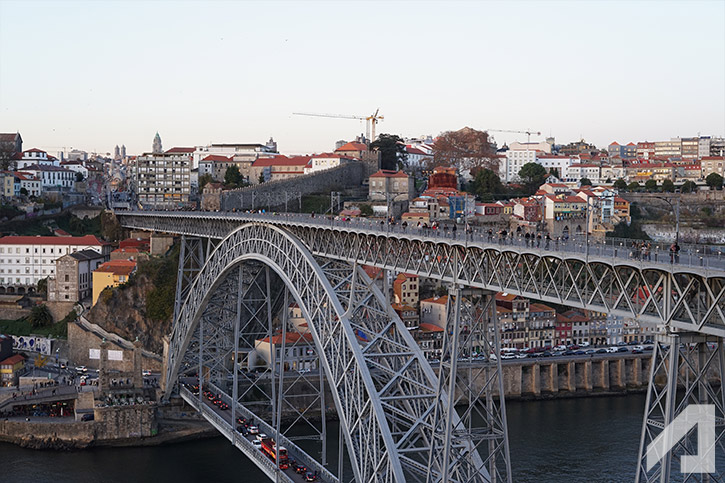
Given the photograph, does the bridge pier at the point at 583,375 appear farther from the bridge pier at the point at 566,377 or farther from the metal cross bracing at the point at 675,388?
the metal cross bracing at the point at 675,388

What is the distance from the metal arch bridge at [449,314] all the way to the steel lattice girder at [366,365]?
0.14 feet

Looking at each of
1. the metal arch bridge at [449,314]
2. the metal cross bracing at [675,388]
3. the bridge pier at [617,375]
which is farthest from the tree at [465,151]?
the metal cross bracing at [675,388]

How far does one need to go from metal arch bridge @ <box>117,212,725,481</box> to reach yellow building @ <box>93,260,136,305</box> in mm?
26475

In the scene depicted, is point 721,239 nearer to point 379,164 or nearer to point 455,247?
point 379,164

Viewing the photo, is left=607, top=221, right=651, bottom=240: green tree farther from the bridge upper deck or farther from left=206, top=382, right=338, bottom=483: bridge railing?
the bridge upper deck

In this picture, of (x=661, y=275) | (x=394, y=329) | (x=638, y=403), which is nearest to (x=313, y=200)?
(x=638, y=403)

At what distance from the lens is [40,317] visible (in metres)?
57.7

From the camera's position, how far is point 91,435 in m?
42.8

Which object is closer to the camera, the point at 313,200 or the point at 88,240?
the point at 88,240

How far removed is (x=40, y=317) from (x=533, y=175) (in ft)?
177

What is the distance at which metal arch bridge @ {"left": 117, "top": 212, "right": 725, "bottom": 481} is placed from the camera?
1447cm

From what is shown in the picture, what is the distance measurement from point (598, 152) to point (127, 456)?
104189mm

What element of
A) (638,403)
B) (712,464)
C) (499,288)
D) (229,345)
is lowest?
(638,403)

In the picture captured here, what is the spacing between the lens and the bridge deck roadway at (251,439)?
30219mm
